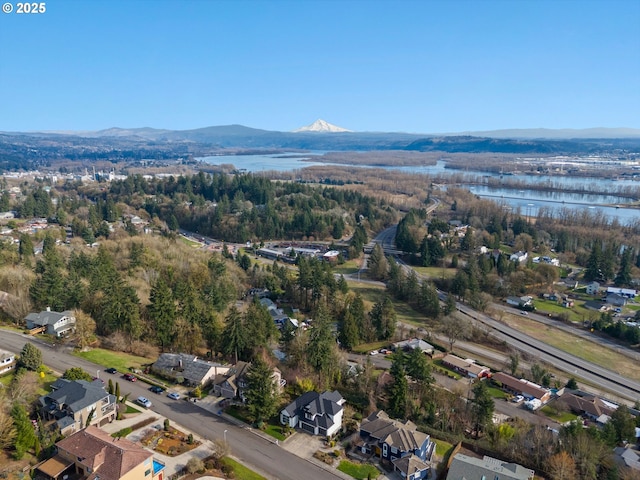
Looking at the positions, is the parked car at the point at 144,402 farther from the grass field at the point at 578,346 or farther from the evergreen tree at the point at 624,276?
the evergreen tree at the point at 624,276

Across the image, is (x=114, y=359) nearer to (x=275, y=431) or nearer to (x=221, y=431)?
(x=221, y=431)

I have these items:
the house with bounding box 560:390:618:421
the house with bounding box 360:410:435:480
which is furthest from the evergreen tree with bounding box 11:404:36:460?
the house with bounding box 560:390:618:421

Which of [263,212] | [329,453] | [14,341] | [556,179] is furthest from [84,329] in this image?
[556,179]

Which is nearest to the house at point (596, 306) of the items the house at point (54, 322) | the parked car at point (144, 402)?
the parked car at point (144, 402)

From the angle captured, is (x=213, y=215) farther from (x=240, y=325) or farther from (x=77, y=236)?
(x=240, y=325)

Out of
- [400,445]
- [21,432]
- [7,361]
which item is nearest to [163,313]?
[7,361]
